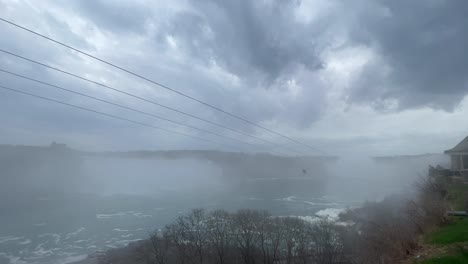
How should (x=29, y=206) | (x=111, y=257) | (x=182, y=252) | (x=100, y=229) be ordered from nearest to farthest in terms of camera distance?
(x=182, y=252)
(x=111, y=257)
(x=100, y=229)
(x=29, y=206)

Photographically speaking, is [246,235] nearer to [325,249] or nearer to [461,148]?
[325,249]

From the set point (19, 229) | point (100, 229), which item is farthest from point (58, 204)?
point (100, 229)

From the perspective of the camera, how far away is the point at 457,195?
26141 mm

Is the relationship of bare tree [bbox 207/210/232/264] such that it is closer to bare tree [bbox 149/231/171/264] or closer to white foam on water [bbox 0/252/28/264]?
bare tree [bbox 149/231/171/264]

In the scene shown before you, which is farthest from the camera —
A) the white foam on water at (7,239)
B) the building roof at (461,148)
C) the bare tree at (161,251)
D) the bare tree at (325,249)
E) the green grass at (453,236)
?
the white foam on water at (7,239)

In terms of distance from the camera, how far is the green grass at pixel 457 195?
73.8 feet

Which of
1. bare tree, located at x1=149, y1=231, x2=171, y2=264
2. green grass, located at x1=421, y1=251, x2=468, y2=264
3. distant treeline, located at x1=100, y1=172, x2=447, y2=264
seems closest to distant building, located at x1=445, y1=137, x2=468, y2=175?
distant treeline, located at x1=100, y1=172, x2=447, y2=264

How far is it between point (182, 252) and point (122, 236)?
1388 inches

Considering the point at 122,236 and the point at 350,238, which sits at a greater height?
the point at 350,238

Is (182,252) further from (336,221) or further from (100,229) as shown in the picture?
(100,229)

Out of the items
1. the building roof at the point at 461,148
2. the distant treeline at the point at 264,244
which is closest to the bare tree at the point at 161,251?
the distant treeline at the point at 264,244

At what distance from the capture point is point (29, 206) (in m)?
117

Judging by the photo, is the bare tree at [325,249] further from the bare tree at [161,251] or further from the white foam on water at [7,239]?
the white foam on water at [7,239]

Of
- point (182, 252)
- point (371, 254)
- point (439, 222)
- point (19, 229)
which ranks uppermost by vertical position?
point (439, 222)
